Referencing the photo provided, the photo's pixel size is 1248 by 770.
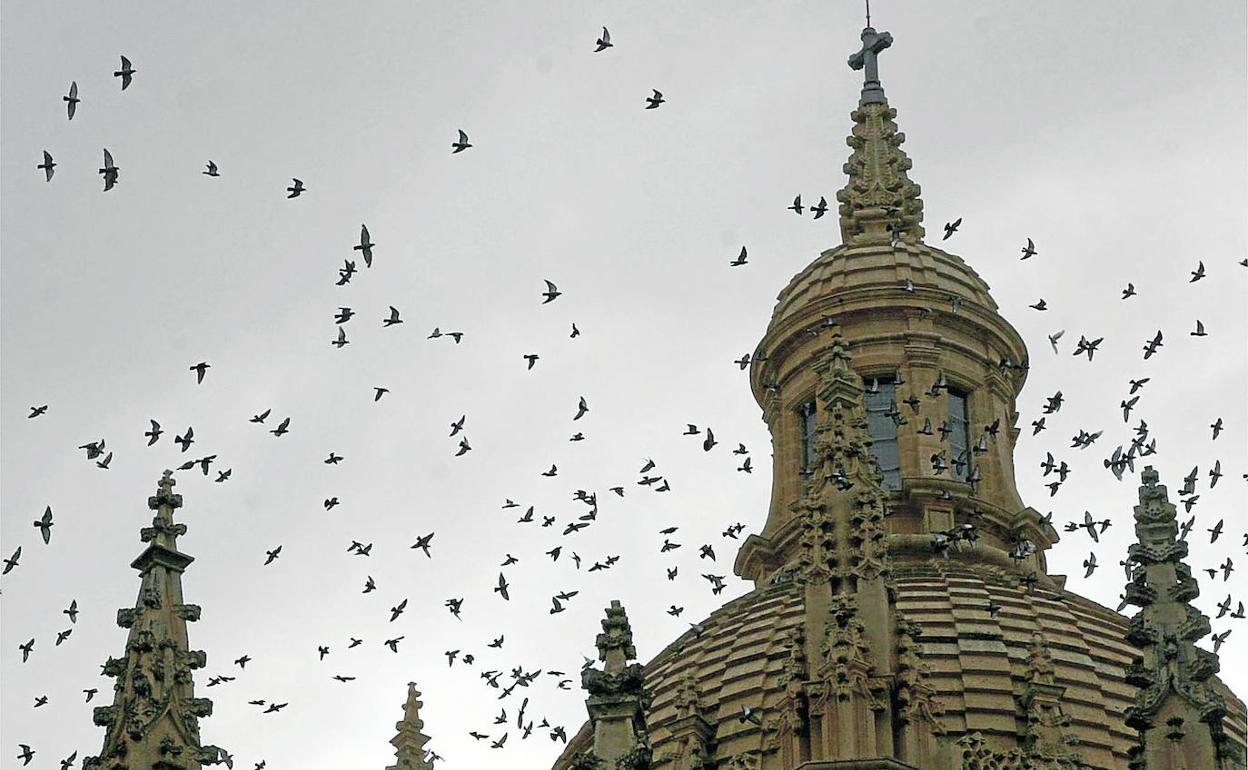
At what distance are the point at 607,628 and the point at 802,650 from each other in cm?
247

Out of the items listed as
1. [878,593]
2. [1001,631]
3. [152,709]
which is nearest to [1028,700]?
[1001,631]

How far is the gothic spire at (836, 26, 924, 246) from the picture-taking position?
210ft

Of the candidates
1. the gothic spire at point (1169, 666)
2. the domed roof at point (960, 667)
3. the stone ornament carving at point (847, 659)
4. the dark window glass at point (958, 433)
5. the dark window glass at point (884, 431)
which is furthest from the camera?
the dark window glass at point (958, 433)

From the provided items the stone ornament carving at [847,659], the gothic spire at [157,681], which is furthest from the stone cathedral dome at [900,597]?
the gothic spire at [157,681]

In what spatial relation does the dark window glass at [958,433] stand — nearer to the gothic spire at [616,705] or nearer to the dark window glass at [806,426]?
the dark window glass at [806,426]

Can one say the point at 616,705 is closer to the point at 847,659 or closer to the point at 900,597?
the point at 847,659

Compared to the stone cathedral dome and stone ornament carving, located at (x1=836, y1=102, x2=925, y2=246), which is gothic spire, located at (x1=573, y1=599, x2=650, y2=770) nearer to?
the stone cathedral dome

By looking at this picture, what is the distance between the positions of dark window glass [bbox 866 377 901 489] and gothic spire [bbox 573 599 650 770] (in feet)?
64.5

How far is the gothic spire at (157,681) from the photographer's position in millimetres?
36844

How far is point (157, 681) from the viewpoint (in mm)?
37500

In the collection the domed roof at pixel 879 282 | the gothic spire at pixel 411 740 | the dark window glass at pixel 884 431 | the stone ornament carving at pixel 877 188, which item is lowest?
the gothic spire at pixel 411 740

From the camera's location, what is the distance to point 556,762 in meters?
52.3

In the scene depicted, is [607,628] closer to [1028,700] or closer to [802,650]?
[802,650]

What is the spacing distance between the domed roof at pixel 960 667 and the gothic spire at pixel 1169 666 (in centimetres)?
790
